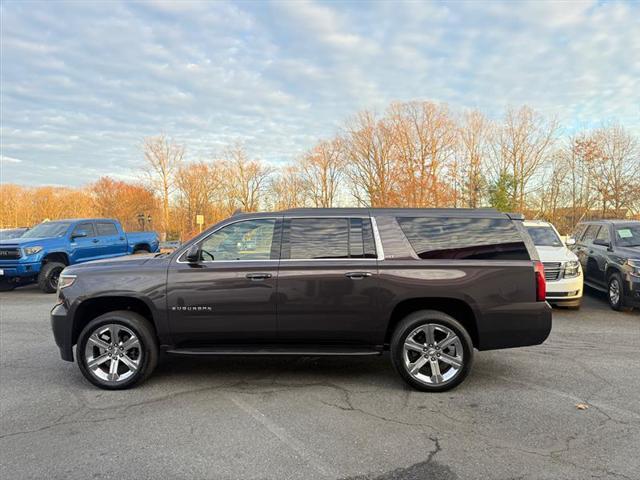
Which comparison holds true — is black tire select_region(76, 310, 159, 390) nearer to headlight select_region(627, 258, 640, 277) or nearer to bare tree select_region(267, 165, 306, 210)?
headlight select_region(627, 258, 640, 277)

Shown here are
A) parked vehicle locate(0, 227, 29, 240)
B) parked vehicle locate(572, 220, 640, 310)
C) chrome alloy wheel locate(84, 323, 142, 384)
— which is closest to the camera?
chrome alloy wheel locate(84, 323, 142, 384)

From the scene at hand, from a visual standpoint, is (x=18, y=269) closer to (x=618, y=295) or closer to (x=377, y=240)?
(x=377, y=240)

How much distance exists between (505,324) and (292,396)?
2257mm

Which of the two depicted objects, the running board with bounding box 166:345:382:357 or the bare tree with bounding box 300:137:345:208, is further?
the bare tree with bounding box 300:137:345:208

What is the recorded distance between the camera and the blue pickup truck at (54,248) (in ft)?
36.0

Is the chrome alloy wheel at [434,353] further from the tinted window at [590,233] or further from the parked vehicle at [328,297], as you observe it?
the tinted window at [590,233]

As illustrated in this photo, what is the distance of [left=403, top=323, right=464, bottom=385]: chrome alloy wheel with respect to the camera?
4379 millimetres

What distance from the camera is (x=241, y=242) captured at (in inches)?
182

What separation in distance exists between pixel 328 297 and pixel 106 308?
246cm

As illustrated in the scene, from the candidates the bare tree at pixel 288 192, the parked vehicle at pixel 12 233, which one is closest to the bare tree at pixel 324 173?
the bare tree at pixel 288 192

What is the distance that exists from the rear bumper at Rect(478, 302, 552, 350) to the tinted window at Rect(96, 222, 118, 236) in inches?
477

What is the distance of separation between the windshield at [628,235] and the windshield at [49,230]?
1369 cm

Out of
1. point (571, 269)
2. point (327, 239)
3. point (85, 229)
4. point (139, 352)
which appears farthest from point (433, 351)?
point (85, 229)

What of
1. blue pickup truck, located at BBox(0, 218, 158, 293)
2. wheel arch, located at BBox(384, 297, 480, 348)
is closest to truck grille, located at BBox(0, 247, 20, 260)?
blue pickup truck, located at BBox(0, 218, 158, 293)
